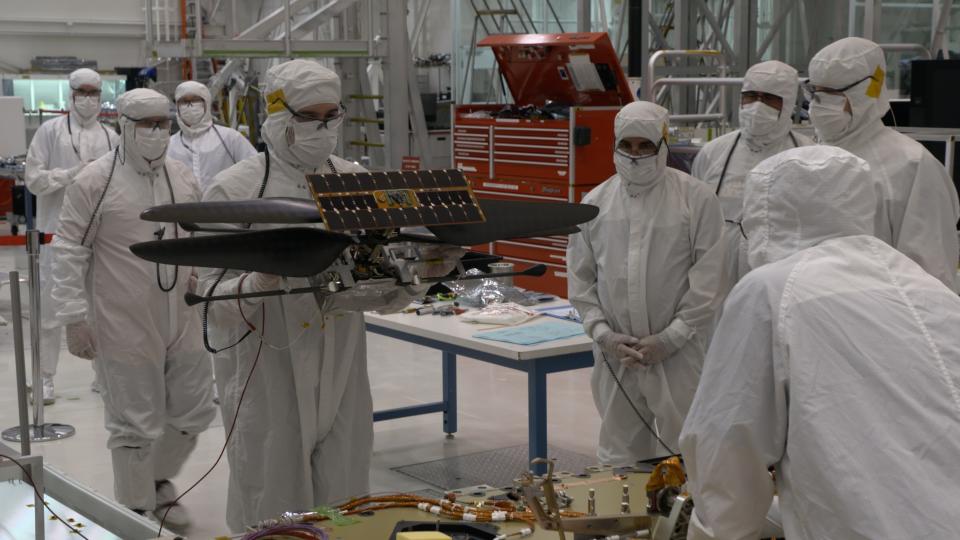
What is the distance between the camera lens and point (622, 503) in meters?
2.27

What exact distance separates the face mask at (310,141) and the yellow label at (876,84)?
1716 millimetres

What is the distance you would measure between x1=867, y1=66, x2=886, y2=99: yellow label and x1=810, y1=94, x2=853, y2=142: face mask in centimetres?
9

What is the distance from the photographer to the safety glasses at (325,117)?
2.83m

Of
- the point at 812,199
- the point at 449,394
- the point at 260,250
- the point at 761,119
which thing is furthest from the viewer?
the point at 449,394

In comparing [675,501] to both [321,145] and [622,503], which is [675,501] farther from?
[321,145]

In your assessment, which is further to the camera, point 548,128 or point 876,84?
point 548,128

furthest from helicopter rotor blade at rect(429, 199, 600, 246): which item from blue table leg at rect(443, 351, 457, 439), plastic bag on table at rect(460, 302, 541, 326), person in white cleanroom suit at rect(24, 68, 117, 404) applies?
person in white cleanroom suit at rect(24, 68, 117, 404)

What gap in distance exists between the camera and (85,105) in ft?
20.6

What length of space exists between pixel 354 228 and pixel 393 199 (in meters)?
0.13

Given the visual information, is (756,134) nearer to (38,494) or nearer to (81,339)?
(81,339)

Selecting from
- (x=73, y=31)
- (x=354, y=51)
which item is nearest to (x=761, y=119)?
(x=354, y=51)

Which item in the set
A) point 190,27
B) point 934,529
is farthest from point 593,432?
point 190,27

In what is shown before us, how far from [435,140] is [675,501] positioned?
22.7 ft

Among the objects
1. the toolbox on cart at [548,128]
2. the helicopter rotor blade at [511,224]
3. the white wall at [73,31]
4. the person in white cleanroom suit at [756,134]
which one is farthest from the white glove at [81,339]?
the white wall at [73,31]
